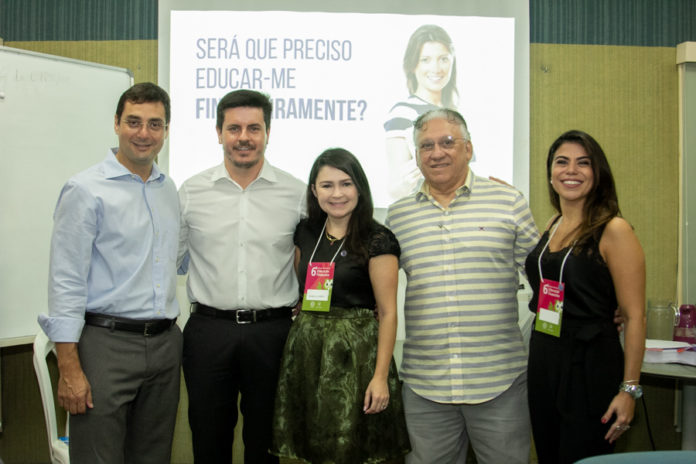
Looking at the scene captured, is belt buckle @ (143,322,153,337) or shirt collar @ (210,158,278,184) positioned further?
shirt collar @ (210,158,278,184)

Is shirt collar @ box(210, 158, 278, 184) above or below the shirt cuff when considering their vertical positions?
above

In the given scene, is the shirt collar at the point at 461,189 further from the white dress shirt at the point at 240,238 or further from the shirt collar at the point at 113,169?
the shirt collar at the point at 113,169

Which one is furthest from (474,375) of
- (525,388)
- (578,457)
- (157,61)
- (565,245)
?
(157,61)

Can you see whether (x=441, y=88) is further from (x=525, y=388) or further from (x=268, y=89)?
(x=525, y=388)

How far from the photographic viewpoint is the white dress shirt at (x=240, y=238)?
2016 mm

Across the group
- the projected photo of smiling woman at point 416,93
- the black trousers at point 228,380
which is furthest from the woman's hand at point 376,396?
the projected photo of smiling woman at point 416,93

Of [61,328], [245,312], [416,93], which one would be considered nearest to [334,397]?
[245,312]

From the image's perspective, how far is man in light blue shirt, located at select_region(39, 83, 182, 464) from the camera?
175cm

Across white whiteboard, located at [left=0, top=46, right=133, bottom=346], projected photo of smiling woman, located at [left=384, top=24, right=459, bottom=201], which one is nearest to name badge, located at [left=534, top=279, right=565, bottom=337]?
projected photo of smiling woman, located at [left=384, top=24, right=459, bottom=201]

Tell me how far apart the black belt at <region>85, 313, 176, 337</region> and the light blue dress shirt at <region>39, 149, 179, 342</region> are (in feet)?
0.07

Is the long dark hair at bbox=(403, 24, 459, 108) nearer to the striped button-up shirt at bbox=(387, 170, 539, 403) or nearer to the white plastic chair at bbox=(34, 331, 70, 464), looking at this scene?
the striped button-up shirt at bbox=(387, 170, 539, 403)

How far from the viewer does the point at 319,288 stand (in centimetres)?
184

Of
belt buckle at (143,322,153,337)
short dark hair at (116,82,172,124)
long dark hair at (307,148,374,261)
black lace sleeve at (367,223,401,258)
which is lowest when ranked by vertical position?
belt buckle at (143,322,153,337)

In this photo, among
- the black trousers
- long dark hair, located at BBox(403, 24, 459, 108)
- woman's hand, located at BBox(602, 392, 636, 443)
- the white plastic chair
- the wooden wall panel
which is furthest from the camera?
the wooden wall panel
